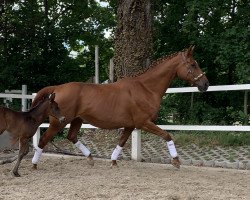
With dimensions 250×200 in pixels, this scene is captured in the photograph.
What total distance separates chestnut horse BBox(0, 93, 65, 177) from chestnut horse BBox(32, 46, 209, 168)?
0.38 meters

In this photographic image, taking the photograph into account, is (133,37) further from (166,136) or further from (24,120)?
(24,120)

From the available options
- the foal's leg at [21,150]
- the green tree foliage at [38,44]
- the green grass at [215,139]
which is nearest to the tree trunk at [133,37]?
the green grass at [215,139]

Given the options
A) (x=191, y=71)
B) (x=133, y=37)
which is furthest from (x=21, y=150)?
(x=133, y=37)

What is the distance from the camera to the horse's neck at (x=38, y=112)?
6.63m

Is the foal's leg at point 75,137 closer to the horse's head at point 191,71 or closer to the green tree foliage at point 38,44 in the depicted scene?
the horse's head at point 191,71

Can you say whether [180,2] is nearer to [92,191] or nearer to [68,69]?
[68,69]

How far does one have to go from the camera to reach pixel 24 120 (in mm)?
6523

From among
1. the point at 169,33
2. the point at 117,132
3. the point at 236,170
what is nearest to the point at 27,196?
the point at 236,170

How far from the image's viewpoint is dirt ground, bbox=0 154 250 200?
5172 millimetres

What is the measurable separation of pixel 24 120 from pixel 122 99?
166 cm

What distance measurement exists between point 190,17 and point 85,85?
810cm

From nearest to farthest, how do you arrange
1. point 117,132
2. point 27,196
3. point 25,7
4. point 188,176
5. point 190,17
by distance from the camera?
point 27,196 < point 188,176 < point 117,132 < point 190,17 < point 25,7

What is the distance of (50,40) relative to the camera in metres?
17.3

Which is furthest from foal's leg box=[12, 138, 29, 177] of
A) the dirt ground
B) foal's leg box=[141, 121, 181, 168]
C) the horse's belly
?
foal's leg box=[141, 121, 181, 168]
